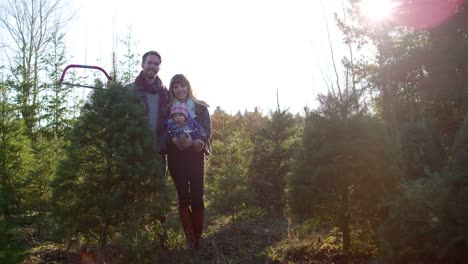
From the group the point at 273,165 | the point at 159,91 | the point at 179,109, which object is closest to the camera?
the point at 179,109

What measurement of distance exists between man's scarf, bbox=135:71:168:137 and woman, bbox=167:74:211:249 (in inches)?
4.2

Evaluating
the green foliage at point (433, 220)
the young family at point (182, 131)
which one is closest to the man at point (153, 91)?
the young family at point (182, 131)

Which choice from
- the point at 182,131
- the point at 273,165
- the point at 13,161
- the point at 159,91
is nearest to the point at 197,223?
the point at 182,131

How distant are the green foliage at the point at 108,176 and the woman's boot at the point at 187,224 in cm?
63

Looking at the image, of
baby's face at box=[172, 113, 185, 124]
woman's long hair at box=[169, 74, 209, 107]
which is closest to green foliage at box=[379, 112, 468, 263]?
baby's face at box=[172, 113, 185, 124]

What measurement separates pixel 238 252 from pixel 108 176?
201 cm

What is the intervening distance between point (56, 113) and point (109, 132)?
1085cm

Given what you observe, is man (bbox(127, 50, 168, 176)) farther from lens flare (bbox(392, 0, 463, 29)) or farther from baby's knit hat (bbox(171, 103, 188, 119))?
lens flare (bbox(392, 0, 463, 29))

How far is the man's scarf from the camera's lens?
4.60m

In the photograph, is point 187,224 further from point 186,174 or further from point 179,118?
point 179,118

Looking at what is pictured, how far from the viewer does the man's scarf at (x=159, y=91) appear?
15.1 ft

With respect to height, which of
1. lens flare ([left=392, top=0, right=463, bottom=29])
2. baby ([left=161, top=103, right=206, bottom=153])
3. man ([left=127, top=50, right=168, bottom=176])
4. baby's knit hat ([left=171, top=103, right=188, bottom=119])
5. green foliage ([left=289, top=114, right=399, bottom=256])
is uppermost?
lens flare ([left=392, top=0, right=463, bottom=29])

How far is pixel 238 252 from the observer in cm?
503

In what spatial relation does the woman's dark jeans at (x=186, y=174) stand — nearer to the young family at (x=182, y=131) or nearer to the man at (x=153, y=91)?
the young family at (x=182, y=131)
